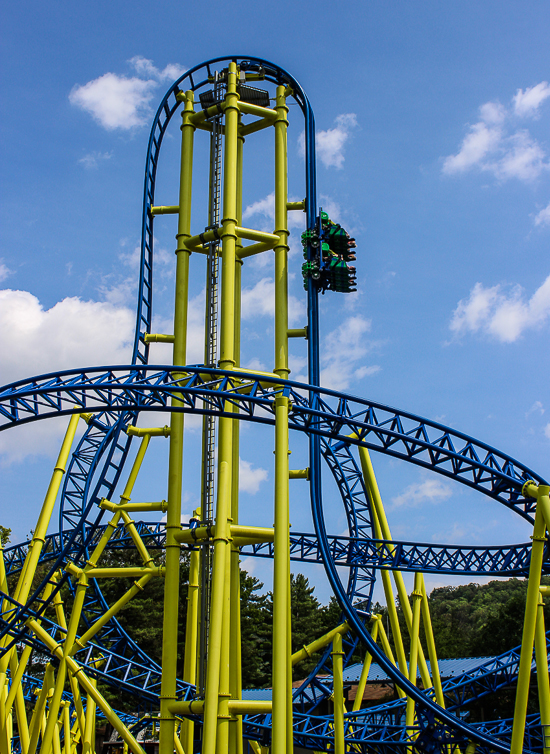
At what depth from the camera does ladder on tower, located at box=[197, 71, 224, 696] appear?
33.6ft

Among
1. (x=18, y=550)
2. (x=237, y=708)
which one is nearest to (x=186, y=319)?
(x=237, y=708)

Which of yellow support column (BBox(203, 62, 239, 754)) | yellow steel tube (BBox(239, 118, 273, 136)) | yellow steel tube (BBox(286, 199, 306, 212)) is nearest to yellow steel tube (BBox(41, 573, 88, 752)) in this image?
→ yellow support column (BBox(203, 62, 239, 754))

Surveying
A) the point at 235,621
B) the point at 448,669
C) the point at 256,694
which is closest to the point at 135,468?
the point at 235,621

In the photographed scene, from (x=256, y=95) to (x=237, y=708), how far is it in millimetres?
10678

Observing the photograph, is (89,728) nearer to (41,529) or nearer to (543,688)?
(41,529)

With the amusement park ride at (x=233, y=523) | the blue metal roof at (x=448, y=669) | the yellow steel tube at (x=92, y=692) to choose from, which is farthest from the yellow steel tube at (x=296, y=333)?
the blue metal roof at (x=448, y=669)

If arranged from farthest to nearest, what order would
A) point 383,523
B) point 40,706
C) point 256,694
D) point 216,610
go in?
1. point 256,694
2. point 383,523
3. point 40,706
4. point 216,610

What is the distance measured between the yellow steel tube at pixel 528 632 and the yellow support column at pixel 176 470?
4629mm

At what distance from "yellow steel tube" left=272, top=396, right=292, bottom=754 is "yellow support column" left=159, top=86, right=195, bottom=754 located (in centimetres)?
180

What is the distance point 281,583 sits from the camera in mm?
9031

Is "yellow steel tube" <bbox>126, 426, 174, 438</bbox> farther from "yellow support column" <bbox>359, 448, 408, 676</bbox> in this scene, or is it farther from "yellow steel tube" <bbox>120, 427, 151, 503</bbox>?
"yellow support column" <bbox>359, 448, 408, 676</bbox>

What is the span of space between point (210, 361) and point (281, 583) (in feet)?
13.4

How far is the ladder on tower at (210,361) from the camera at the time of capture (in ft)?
33.6

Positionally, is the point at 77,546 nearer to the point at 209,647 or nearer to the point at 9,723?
the point at 9,723
